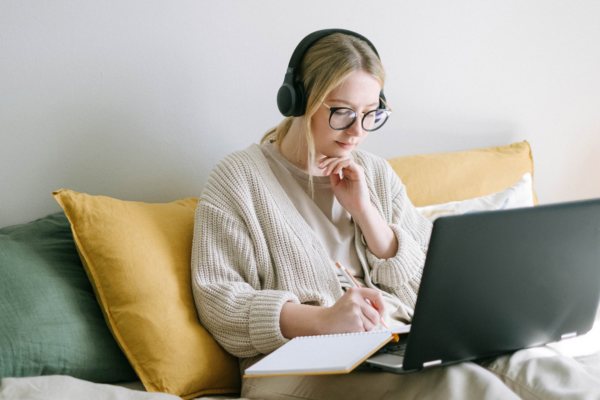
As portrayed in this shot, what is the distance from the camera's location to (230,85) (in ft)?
5.15

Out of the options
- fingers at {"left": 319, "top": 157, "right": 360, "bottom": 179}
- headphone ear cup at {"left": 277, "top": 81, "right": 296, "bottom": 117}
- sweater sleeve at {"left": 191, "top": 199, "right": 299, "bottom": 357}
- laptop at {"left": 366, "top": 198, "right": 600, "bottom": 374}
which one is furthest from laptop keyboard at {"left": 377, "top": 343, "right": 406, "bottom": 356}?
headphone ear cup at {"left": 277, "top": 81, "right": 296, "bottom": 117}

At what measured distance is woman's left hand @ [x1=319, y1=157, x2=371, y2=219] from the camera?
1.25 metres

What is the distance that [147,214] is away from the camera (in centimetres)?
122

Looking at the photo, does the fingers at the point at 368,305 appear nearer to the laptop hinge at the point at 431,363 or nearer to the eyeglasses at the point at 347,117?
the laptop hinge at the point at 431,363

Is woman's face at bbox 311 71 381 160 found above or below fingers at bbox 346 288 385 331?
above

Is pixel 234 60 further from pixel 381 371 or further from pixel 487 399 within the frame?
pixel 487 399

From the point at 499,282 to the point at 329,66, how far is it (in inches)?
26.1

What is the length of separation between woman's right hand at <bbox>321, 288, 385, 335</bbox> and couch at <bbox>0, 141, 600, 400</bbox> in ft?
1.00

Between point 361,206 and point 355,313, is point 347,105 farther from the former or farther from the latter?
point 355,313

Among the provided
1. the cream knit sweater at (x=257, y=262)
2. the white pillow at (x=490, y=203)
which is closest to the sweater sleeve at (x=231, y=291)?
the cream knit sweater at (x=257, y=262)

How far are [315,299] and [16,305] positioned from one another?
24.5 inches

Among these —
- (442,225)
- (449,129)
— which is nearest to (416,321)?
(442,225)

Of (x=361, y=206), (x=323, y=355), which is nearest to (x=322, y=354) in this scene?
(x=323, y=355)

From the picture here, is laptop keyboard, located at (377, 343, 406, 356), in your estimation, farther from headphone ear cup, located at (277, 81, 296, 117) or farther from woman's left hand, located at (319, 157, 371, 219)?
headphone ear cup, located at (277, 81, 296, 117)
